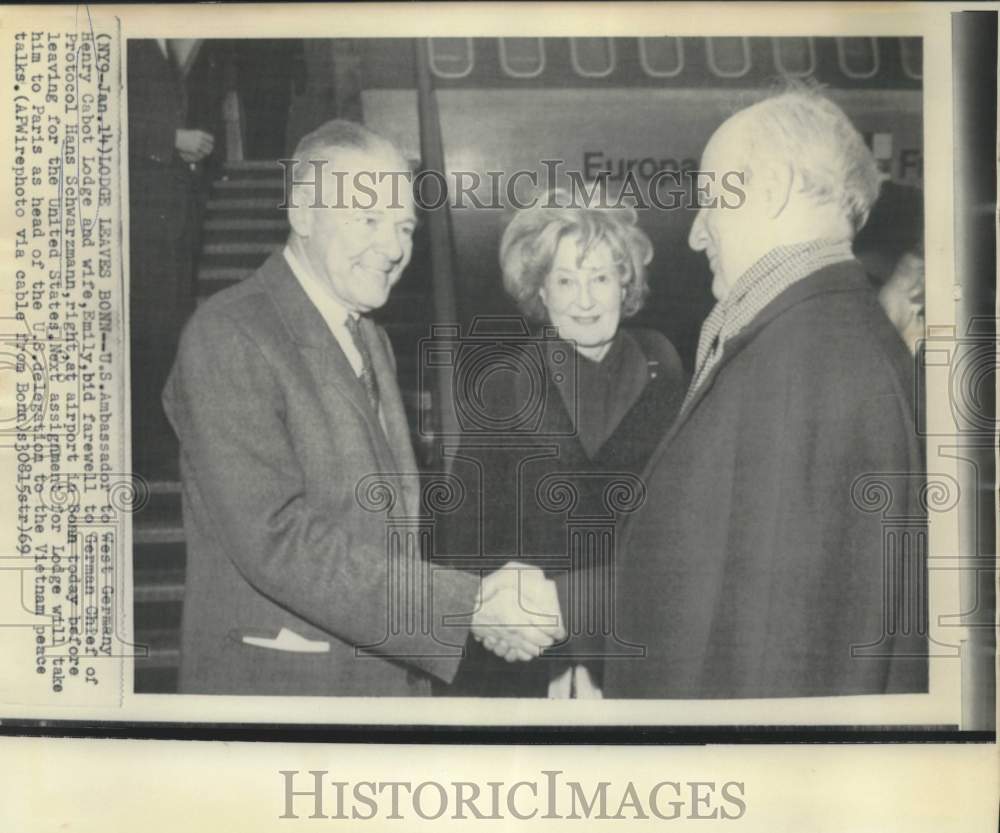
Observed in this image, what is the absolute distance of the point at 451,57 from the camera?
7.73ft

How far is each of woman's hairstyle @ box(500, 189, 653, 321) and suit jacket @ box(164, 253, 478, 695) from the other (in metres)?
0.32

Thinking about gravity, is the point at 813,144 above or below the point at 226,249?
above

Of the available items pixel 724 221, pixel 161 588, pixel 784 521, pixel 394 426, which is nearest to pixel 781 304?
pixel 724 221

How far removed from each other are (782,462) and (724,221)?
528 mm

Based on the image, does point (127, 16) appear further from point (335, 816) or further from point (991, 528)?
point (991, 528)

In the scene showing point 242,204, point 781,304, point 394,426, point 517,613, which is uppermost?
point 242,204

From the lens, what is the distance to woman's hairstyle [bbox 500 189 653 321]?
7.72 feet

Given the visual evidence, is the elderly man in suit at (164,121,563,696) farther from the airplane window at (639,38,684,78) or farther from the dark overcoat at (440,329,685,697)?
the airplane window at (639,38,684,78)

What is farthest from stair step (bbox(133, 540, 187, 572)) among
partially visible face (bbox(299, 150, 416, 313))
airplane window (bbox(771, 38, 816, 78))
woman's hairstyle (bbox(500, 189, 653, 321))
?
airplane window (bbox(771, 38, 816, 78))

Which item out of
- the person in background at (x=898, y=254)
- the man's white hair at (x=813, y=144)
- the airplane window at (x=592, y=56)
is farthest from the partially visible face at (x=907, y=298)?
the airplane window at (x=592, y=56)

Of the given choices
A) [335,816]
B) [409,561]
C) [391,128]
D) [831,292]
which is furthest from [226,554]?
[831,292]

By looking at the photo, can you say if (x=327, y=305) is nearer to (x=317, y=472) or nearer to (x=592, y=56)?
(x=317, y=472)

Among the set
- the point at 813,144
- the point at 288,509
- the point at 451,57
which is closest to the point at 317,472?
the point at 288,509

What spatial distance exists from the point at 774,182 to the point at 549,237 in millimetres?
494
